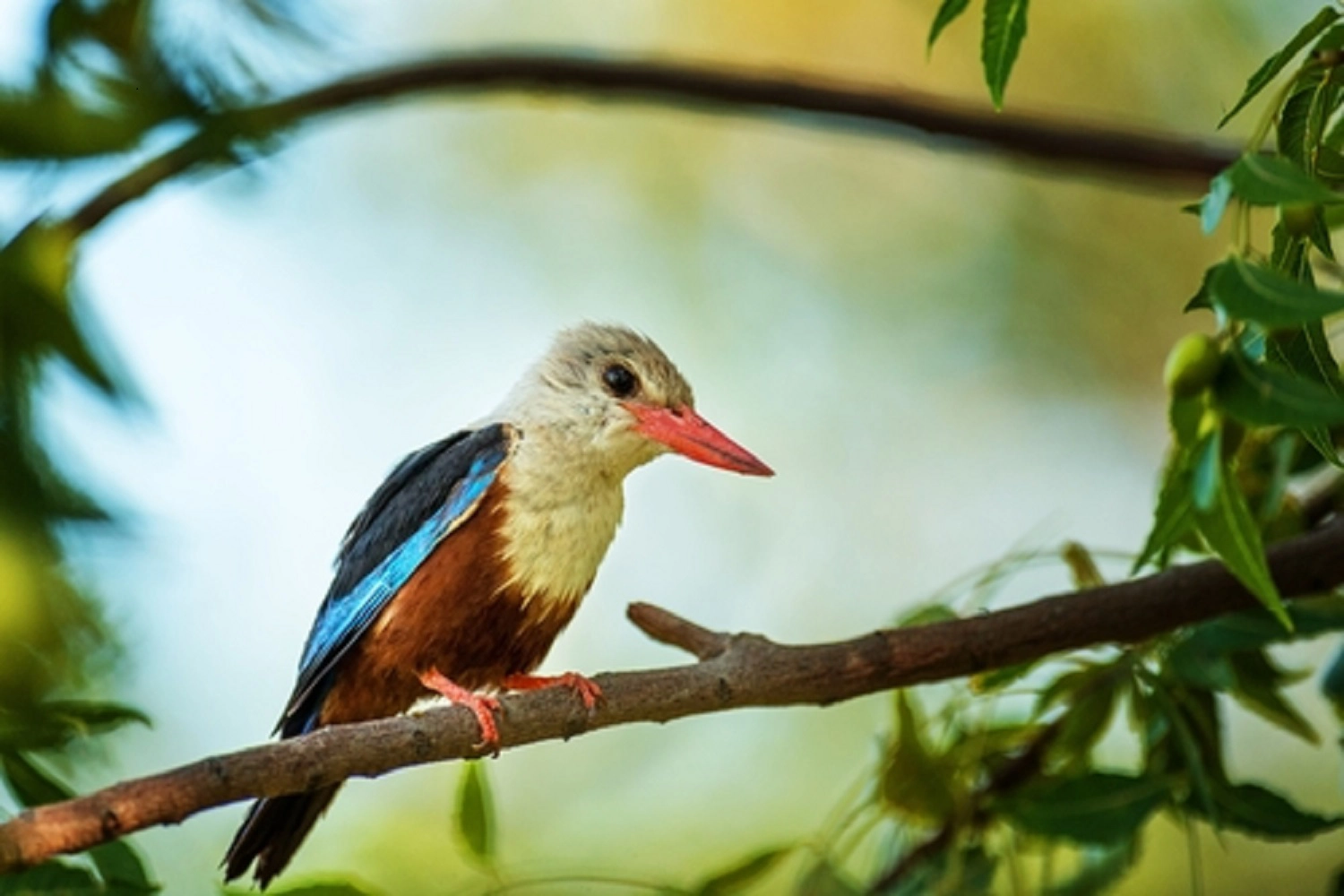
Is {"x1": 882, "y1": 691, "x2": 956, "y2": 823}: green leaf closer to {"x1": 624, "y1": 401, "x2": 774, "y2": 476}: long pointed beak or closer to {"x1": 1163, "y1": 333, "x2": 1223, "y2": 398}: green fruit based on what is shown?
{"x1": 624, "y1": 401, "x2": 774, "y2": 476}: long pointed beak

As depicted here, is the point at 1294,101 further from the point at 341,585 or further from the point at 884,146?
the point at 884,146

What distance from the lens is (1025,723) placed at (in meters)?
2.99

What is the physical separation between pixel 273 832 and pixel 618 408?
981 millimetres

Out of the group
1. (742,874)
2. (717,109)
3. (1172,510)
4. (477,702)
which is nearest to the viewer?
(1172,510)

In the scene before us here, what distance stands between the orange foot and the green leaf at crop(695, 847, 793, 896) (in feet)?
1.24

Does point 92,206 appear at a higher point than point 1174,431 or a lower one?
higher

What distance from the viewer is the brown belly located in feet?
10.4

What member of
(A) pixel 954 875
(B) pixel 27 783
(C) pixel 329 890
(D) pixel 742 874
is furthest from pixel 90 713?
(A) pixel 954 875

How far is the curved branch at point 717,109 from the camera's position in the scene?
344 centimetres

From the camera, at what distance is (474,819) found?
2553mm

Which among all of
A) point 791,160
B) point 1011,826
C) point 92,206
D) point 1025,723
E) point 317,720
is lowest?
point 317,720

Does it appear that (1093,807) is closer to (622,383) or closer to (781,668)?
(781,668)

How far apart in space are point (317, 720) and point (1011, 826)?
4.01 ft

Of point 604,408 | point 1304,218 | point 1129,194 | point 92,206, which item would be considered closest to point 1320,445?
point 1304,218
